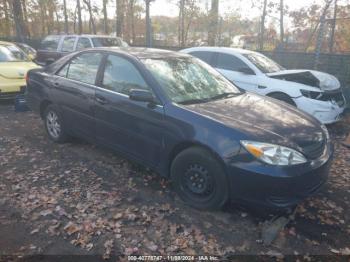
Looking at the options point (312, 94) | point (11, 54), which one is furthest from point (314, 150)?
point (11, 54)

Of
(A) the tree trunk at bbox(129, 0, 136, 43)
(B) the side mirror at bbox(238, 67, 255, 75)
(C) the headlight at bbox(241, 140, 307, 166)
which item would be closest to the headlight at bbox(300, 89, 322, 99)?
(B) the side mirror at bbox(238, 67, 255, 75)

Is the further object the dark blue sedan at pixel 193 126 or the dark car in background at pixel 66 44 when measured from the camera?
the dark car in background at pixel 66 44

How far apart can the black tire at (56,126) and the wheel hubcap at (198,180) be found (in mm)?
2626

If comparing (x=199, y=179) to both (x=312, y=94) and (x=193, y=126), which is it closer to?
(x=193, y=126)

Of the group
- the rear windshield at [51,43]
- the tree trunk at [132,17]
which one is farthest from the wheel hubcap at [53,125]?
the tree trunk at [132,17]

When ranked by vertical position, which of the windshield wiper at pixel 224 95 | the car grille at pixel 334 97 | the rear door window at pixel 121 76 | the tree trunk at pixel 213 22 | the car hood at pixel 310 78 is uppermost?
the tree trunk at pixel 213 22

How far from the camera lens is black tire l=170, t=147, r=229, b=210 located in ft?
11.2

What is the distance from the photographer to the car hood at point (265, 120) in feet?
11.0

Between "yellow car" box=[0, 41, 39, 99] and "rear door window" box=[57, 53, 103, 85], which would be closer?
"rear door window" box=[57, 53, 103, 85]

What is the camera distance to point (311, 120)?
402 centimetres

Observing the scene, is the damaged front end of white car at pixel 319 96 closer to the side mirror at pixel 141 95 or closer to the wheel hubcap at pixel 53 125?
the side mirror at pixel 141 95

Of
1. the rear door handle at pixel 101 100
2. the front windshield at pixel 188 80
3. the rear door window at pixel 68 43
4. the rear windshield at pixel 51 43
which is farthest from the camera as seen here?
the rear windshield at pixel 51 43

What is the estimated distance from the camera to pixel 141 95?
3.80m

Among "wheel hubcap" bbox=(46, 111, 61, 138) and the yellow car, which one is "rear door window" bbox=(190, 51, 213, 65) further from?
the yellow car
